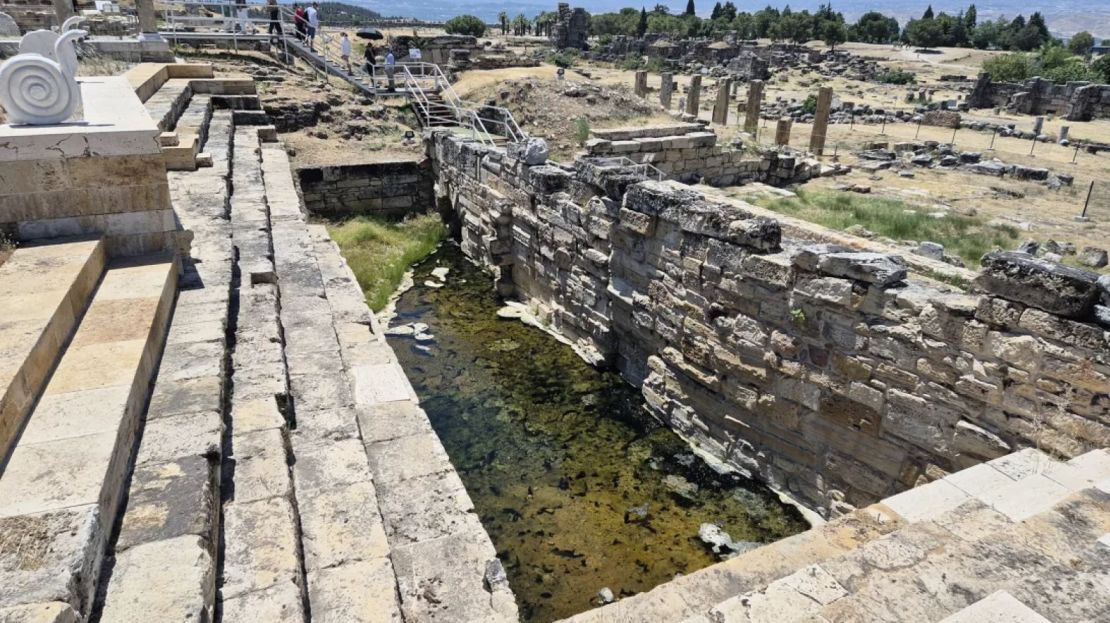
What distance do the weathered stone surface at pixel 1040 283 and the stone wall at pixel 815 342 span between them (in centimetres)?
1

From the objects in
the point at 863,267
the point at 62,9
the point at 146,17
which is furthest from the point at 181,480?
→ the point at 62,9

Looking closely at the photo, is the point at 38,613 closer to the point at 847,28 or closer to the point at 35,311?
the point at 35,311

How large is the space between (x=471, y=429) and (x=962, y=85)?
43.3 m

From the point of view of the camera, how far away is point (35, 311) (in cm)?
391

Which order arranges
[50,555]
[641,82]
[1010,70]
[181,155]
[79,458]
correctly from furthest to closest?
[1010,70] < [641,82] < [181,155] < [79,458] < [50,555]

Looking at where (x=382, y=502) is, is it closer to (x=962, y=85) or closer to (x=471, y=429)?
(x=471, y=429)

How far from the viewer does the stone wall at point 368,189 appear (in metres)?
13.8

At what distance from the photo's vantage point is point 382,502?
423 cm

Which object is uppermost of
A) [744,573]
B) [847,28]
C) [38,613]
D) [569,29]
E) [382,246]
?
[847,28]

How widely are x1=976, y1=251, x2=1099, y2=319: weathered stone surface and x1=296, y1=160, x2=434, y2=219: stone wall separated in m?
11.8

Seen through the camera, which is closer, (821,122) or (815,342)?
(815,342)

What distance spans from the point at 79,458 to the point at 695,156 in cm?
1636

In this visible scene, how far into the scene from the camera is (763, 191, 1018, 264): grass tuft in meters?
11.8

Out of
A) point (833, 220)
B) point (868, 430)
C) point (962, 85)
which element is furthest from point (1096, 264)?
point (962, 85)
